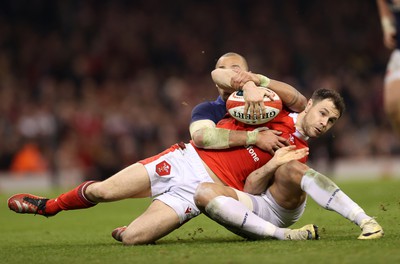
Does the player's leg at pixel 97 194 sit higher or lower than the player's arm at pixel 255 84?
lower

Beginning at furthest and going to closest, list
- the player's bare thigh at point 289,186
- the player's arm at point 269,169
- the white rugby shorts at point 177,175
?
1. the white rugby shorts at point 177,175
2. the player's arm at point 269,169
3. the player's bare thigh at point 289,186

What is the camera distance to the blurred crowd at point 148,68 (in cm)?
1686

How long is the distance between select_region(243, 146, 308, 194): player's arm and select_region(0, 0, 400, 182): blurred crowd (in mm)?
10209

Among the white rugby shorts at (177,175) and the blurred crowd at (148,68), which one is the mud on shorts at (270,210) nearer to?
the white rugby shorts at (177,175)

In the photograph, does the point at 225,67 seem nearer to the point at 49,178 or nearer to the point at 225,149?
the point at 225,149

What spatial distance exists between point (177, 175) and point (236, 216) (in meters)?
0.87

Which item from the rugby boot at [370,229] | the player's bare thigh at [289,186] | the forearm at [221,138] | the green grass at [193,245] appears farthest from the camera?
the forearm at [221,138]

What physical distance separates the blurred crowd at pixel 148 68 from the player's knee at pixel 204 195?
34.1ft

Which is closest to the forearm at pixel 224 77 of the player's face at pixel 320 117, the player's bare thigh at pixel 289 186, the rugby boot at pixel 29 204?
the player's face at pixel 320 117

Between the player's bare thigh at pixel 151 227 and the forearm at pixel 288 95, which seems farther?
the forearm at pixel 288 95

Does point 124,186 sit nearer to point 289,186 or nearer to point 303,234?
point 289,186

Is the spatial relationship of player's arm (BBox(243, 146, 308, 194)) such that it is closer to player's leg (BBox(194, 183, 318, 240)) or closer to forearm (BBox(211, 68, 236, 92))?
player's leg (BBox(194, 183, 318, 240))

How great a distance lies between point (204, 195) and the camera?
239 inches

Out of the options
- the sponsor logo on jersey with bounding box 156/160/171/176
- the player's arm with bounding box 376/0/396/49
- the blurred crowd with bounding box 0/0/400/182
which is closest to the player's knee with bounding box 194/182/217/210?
the sponsor logo on jersey with bounding box 156/160/171/176
